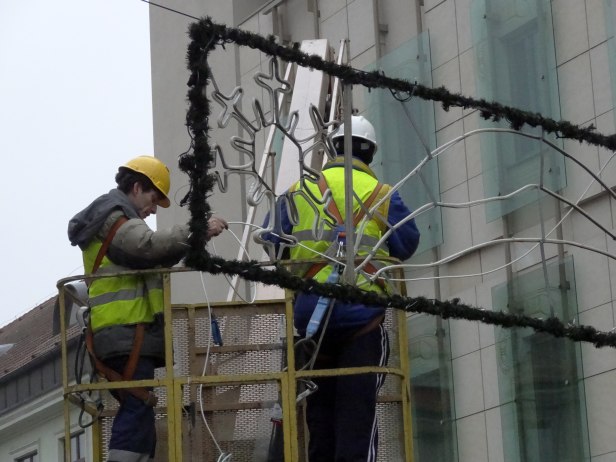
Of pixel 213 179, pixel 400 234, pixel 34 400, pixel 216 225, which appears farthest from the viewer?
pixel 34 400

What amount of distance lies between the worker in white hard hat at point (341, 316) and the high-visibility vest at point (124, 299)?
0.80 metres

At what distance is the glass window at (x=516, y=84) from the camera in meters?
17.0

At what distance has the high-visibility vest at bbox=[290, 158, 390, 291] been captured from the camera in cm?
1085

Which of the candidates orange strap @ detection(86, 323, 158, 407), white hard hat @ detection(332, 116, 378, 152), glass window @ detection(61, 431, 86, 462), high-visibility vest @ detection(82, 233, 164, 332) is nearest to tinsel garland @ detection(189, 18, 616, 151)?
white hard hat @ detection(332, 116, 378, 152)

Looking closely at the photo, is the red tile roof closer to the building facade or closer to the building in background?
the building in background

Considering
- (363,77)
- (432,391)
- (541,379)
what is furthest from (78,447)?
(363,77)

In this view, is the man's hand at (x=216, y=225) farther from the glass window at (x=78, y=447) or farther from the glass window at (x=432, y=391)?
the glass window at (x=78, y=447)

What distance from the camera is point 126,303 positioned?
11.0 m

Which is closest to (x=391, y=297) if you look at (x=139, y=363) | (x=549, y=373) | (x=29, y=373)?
(x=139, y=363)

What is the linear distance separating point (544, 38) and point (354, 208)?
6803 millimetres

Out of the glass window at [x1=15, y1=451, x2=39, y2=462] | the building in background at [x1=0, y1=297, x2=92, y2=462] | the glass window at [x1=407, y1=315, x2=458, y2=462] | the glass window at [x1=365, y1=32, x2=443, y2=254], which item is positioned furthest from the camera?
the glass window at [x1=15, y1=451, x2=39, y2=462]

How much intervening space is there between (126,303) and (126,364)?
0.38 m

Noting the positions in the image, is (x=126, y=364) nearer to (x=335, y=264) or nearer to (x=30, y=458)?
(x=335, y=264)

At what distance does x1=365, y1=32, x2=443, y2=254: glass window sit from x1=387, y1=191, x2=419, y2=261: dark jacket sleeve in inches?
272
